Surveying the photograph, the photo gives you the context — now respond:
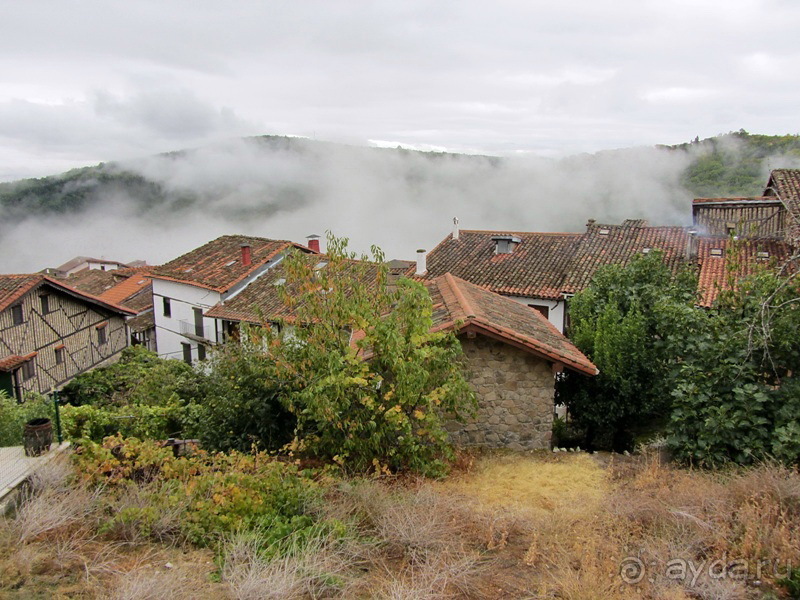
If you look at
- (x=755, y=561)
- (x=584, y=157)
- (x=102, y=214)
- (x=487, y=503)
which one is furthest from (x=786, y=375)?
(x=102, y=214)

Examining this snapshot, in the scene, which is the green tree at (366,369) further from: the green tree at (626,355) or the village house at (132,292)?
the village house at (132,292)

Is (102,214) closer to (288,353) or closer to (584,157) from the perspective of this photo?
(584,157)

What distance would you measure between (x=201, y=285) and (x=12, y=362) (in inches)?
336

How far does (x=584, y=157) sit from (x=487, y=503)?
57.0m

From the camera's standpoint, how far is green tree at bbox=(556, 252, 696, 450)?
11992 mm

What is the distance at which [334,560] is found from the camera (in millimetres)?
5902

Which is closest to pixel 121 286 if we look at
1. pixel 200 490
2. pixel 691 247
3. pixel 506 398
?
pixel 691 247

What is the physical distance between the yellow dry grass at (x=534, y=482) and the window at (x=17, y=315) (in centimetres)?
1975

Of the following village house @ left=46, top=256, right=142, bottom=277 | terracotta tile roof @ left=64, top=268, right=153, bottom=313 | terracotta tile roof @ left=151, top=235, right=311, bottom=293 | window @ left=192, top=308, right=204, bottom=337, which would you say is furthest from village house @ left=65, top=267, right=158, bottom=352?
village house @ left=46, top=256, right=142, bottom=277

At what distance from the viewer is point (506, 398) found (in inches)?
427

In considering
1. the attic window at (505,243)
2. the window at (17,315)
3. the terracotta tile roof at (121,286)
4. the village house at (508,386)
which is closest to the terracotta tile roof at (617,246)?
the attic window at (505,243)

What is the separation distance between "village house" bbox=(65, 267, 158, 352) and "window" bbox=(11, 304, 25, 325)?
773 cm

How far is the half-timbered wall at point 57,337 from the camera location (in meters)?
22.1

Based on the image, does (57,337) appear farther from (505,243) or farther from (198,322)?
(505,243)
